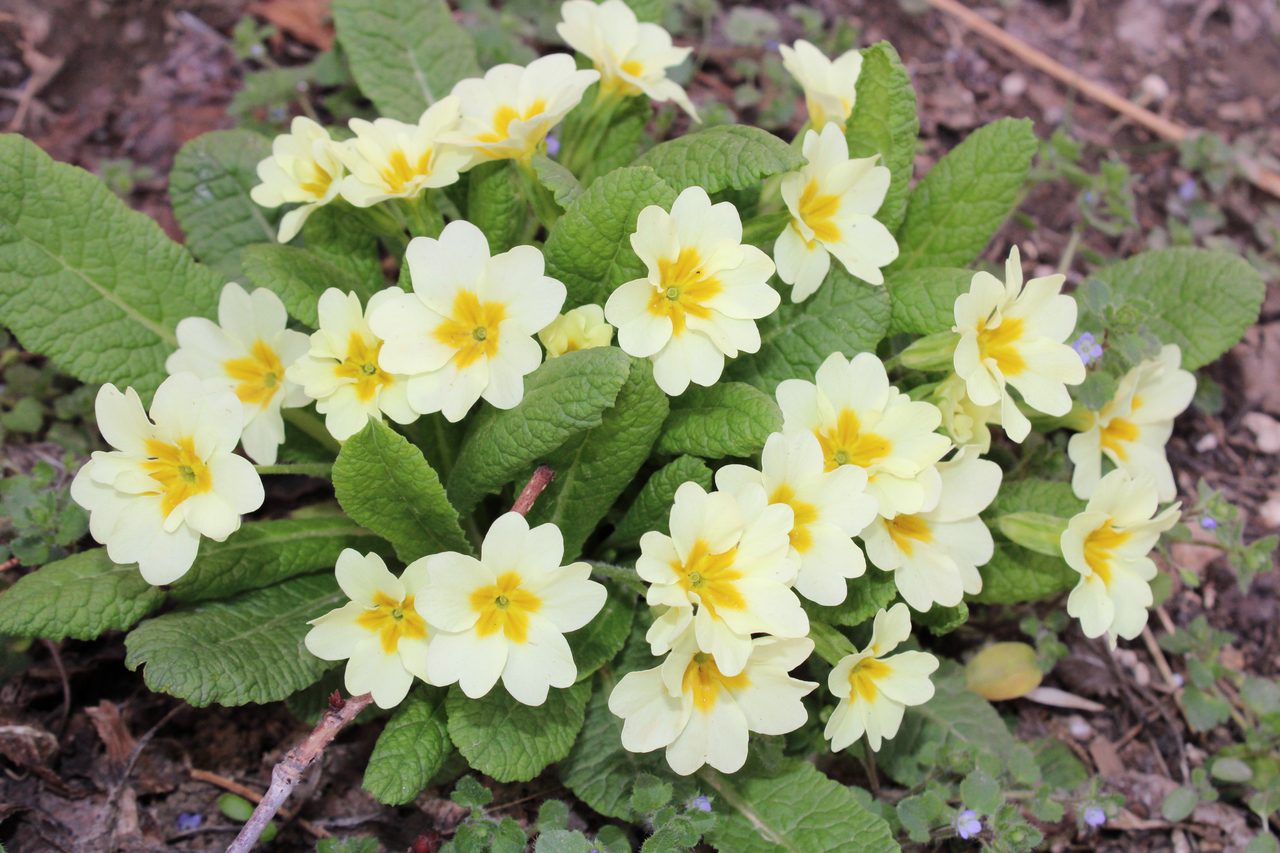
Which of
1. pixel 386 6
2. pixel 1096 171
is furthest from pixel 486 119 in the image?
pixel 1096 171

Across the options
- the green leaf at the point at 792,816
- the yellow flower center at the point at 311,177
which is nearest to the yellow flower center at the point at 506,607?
the green leaf at the point at 792,816

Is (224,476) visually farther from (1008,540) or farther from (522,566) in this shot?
(1008,540)

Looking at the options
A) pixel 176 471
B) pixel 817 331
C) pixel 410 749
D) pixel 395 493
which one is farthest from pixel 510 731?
pixel 817 331

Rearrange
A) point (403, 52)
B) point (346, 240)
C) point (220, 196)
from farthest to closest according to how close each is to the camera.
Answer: point (403, 52), point (220, 196), point (346, 240)

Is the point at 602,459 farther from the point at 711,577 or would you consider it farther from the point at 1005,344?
the point at 1005,344

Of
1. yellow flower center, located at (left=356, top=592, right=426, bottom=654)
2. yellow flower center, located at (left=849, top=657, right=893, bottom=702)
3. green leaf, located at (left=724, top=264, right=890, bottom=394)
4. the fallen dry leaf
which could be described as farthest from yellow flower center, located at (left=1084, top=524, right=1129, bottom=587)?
the fallen dry leaf

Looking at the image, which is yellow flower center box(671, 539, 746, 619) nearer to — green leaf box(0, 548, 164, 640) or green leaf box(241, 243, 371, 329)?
green leaf box(241, 243, 371, 329)
